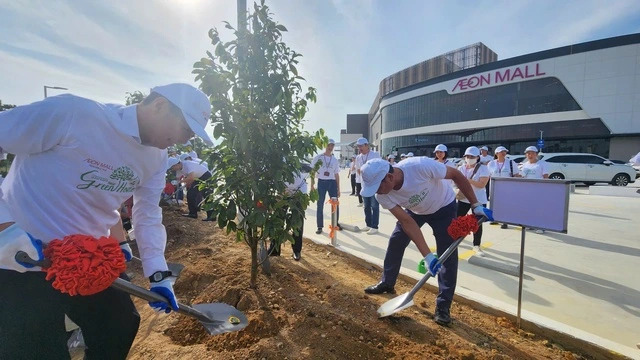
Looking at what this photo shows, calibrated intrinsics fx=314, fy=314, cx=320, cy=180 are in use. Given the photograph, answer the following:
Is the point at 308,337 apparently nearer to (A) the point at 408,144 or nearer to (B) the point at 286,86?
(B) the point at 286,86

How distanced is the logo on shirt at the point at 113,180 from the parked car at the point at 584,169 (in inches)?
738

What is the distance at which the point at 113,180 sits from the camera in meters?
1.66

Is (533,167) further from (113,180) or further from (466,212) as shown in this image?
(113,180)

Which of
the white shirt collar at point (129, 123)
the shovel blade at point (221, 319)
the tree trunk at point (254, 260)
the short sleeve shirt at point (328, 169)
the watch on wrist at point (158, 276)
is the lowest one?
the shovel blade at point (221, 319)

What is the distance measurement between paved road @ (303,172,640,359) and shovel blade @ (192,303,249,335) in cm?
231

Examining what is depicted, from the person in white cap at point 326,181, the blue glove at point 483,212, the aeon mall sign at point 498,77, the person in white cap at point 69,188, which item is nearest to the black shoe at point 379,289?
the blue glove at point 483,212

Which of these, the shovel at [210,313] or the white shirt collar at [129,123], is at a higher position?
the white shirt collar at [129,123]

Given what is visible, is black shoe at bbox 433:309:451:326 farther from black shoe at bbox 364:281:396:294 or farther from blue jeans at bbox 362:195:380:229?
blue jeans at bbox 362:195:380:229

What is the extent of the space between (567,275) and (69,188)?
5345 mm

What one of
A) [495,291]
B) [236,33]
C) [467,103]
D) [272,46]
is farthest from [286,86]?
[467,103]

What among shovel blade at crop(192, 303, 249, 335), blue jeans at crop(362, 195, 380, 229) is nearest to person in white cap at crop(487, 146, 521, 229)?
blue jeans at crop(362, 195, 380, 229)

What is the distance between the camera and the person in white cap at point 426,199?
9.42ft

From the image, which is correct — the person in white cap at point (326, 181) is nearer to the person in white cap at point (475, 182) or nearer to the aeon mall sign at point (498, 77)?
the person in white cap at point (475, 182)

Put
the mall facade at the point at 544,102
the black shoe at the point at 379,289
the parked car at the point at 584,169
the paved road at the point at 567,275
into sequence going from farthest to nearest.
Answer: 1. the mall facade at the point at 544,102
2. the parked car at the point at 584,169
3. the black shoe at the point at 379,289
4. the paved road at the point at 567,275
